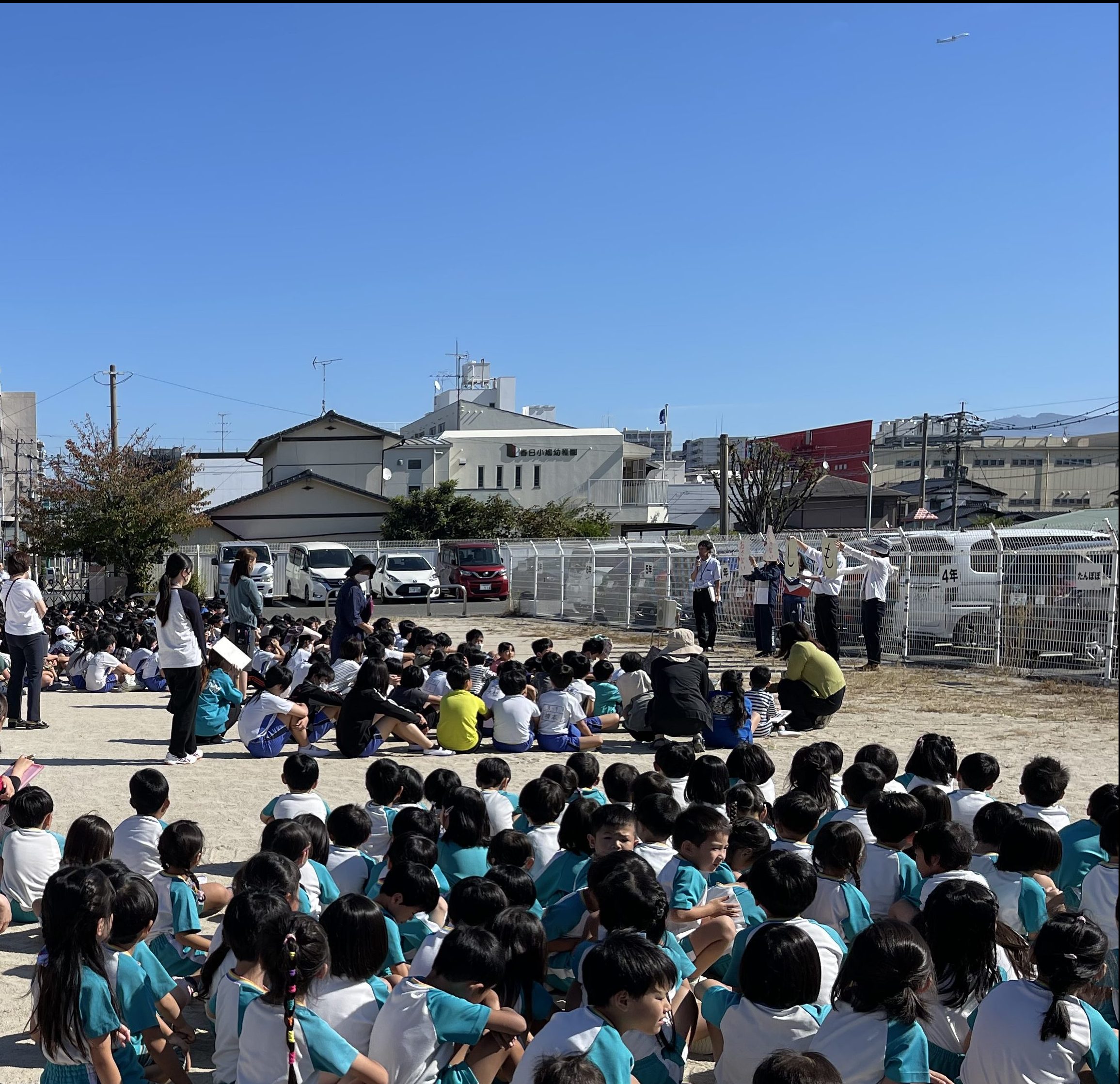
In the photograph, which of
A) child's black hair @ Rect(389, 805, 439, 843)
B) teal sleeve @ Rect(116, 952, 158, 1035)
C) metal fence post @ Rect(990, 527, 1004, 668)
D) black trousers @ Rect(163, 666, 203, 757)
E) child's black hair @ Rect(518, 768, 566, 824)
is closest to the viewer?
teal sleeve @ Rect(116, 952, 158, 1035)

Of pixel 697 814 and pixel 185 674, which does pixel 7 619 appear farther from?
pixel 697 814

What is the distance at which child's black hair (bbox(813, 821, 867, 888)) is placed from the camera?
4234 mm

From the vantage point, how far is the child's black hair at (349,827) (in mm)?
5047

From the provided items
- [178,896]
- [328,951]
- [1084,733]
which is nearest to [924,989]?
[328,951]

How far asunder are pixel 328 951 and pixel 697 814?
67.0 inches

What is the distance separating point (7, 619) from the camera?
9.95m

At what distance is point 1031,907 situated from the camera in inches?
171

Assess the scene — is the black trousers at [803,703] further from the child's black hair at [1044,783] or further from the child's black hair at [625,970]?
the child's black hair at [625,970]

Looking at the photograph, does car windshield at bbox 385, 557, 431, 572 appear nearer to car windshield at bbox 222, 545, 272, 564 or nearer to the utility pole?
car windshield at bbox 222, 545, 272, 564

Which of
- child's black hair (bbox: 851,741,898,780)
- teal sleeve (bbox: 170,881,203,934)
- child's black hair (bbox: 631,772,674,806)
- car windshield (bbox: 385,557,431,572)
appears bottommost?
teal sleeve (bbox: 170,881,203,934)

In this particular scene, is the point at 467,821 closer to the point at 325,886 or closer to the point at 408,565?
the point at 325,886

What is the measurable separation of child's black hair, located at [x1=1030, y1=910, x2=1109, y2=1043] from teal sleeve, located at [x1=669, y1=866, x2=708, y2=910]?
4.66 feet

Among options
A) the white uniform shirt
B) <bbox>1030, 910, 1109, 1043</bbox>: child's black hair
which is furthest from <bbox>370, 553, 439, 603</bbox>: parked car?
<bbox>1030, 910, 1109, 1043</bbox>: child's black hair

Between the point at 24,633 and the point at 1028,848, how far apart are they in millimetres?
→ 8644
